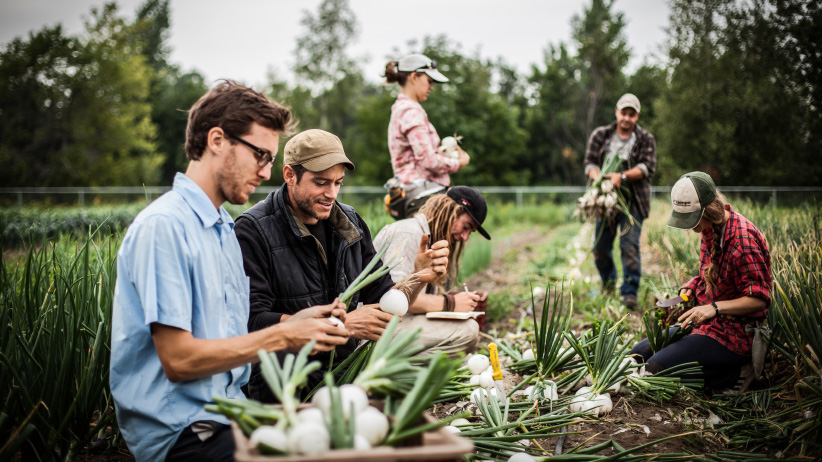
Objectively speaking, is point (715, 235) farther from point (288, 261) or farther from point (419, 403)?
point (419, 403)

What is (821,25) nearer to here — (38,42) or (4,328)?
(4,328)

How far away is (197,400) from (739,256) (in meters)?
2.52

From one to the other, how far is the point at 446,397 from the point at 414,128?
2.00 meters

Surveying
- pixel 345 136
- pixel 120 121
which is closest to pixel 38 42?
pixel 120 121

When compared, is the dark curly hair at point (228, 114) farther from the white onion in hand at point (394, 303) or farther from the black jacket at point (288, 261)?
the white onion in hand at point (394, 303)

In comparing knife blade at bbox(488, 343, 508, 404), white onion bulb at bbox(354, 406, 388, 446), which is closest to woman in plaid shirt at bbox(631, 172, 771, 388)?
knife blade at bbox(488, 343, 508, 404)

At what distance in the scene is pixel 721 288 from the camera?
2.79m

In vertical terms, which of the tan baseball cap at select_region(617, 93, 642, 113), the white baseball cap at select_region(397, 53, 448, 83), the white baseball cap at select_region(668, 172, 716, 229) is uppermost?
the white baseball cap at select_region(397, 53, 448, 83)

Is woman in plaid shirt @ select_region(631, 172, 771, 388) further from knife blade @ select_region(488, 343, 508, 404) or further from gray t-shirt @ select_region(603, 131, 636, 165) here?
gray t-shirt @ select_region(603, 131, 636, 165)

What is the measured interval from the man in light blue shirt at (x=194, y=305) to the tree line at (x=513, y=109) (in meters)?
9.38

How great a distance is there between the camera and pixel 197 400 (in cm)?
156

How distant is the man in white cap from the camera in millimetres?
4551

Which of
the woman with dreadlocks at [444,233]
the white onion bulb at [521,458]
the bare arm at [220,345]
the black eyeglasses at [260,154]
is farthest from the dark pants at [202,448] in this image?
the woman with dreadlocks at [444,233]

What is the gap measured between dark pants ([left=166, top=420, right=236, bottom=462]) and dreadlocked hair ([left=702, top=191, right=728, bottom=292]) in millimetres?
2437
